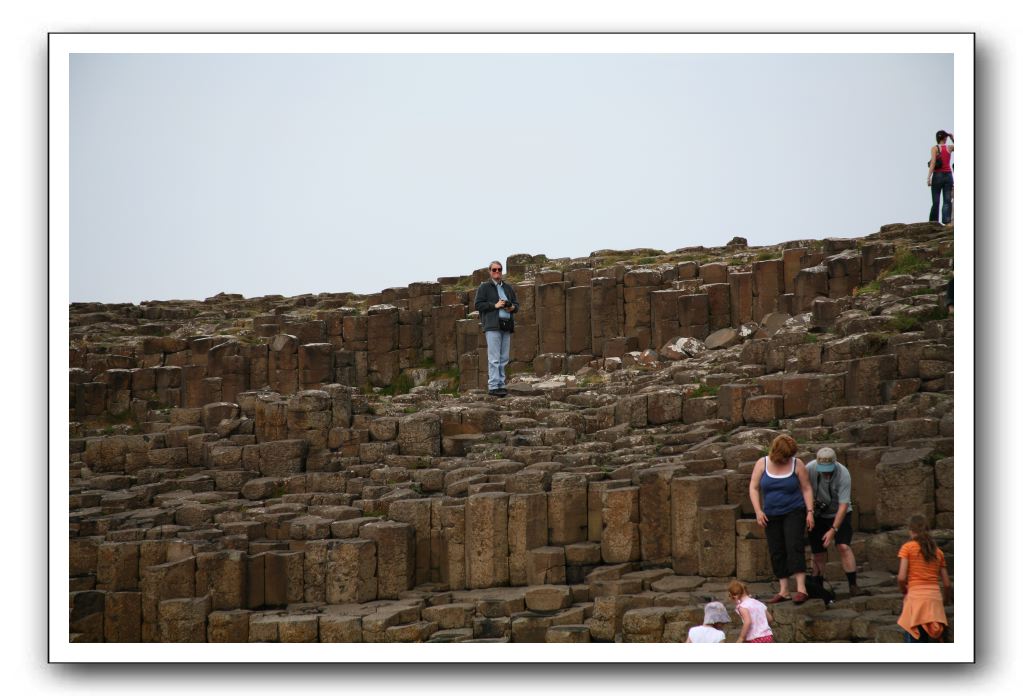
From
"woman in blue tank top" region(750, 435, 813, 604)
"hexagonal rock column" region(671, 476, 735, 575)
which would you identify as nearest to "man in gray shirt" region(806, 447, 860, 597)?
"woman in blue tank top" region(750, 435, 813, 604)

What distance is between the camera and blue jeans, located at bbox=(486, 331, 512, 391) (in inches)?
815

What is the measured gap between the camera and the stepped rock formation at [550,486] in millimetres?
15039

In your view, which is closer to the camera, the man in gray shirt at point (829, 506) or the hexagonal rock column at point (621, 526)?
the man in gray shirt at point (829, 506)

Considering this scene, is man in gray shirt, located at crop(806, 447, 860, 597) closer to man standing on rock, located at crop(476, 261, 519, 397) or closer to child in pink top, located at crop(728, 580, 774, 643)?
child in pink top, located at crop(728, 580, 774, 643)

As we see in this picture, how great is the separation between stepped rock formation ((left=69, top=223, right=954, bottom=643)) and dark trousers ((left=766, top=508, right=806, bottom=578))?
1.33 feet

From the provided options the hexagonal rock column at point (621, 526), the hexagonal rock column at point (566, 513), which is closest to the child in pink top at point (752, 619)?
the hexagonal rock column at point (621, 526)

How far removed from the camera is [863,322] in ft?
64.7

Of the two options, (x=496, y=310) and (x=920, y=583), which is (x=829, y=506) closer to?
(x=920, y=583)

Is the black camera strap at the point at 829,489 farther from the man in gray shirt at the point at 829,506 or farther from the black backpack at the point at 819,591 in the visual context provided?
the black backpack at the point at 819,591

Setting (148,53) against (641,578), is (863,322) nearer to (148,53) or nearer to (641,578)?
(641,578)

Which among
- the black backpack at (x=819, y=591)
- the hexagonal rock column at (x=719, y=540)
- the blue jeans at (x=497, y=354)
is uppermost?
the blue jeans at (x=497, y=354)

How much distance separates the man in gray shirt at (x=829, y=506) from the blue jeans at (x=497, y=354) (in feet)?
25.2

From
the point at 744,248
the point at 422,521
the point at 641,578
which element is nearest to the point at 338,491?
the point at 422,521

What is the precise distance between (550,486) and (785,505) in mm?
4214
